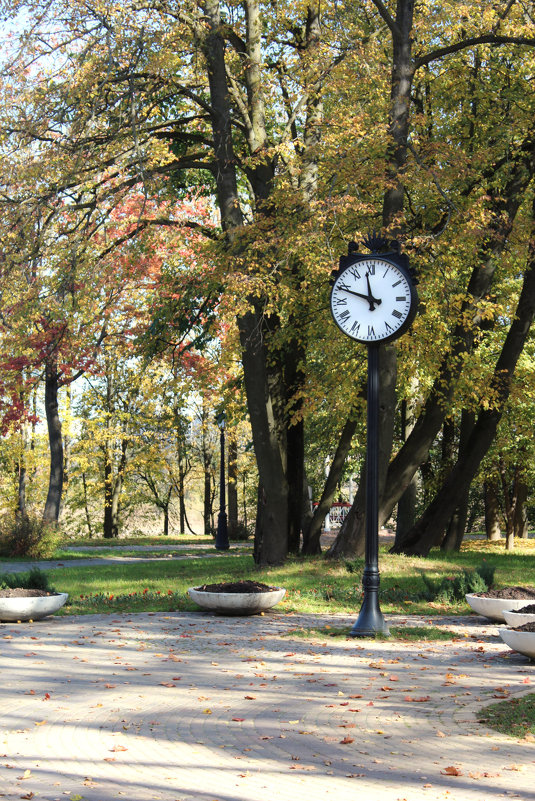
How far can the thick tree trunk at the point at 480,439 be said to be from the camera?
1931cm

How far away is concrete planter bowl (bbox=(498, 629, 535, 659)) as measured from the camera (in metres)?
8.61

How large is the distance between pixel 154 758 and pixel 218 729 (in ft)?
2.70

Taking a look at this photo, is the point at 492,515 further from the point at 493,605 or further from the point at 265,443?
the point at 493,605

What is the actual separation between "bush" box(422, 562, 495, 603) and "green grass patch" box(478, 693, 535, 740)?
21.4 ft

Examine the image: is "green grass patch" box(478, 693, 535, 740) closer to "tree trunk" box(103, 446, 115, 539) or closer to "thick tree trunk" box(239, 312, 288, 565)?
"thick tree trunk" box(239, 312, 288, 565)

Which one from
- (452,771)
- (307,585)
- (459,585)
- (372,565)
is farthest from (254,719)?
(307,585)

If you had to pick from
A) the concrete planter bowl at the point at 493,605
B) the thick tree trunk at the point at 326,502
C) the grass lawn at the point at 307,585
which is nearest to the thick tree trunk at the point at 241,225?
the grass lawn at the point at 307,585

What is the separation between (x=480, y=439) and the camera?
790 inches

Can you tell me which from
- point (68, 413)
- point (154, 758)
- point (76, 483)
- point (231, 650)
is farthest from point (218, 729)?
point (76, 483)

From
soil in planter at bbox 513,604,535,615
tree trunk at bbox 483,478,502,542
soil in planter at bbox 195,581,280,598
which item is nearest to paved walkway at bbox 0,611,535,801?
soil in planter at bbox 513,604,535,615

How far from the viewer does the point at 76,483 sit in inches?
2105

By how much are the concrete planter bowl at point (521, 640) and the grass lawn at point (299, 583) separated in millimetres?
4568

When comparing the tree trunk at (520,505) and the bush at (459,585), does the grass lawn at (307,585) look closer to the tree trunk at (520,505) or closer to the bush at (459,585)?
the bush at (459,585)

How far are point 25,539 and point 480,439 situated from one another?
40.6ft
